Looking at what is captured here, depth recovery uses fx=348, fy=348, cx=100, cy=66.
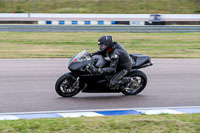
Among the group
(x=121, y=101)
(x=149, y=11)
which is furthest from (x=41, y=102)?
(x=149, y=11)

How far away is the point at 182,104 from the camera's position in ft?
23.5

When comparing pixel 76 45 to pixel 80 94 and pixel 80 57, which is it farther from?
pixel 80 57

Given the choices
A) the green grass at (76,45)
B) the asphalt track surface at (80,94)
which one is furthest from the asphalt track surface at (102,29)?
the asphalt track surface at (80,94)

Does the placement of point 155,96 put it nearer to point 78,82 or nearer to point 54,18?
point 78,82

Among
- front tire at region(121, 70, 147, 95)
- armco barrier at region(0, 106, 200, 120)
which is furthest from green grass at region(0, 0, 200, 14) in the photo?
armco barrier at region(0, 106, 200, 120)

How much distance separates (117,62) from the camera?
7.40 meters

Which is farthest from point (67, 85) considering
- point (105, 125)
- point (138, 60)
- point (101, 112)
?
point (105, 125)

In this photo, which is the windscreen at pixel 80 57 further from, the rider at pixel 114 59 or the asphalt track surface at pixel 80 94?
the asphalt track surface at pixel 80 94

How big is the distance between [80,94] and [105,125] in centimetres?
307

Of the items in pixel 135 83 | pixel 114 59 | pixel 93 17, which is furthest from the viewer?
pixel 93 17

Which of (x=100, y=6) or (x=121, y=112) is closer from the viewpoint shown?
(x=121, y=112)

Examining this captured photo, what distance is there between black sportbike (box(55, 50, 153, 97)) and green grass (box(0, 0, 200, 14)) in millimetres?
32856

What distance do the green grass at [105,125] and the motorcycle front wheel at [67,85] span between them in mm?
2004

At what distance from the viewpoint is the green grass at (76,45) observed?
15278 millimetres
